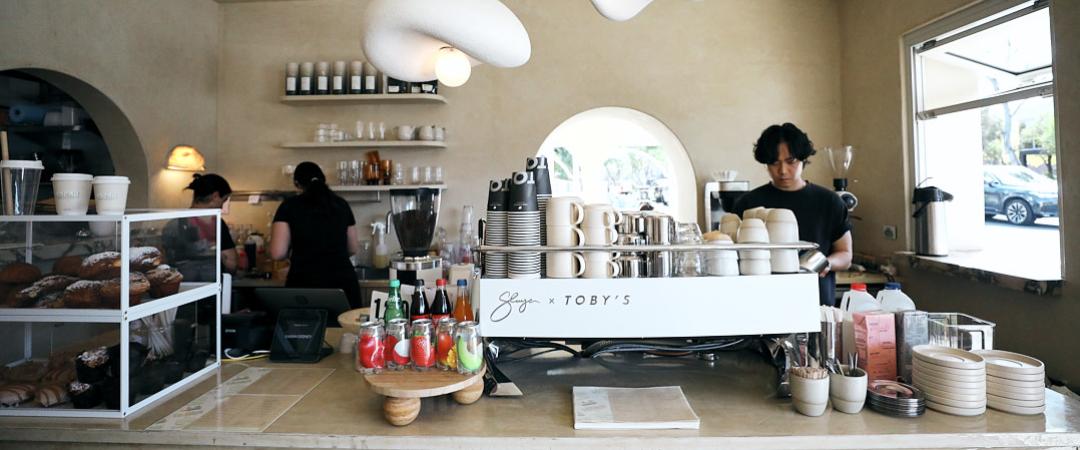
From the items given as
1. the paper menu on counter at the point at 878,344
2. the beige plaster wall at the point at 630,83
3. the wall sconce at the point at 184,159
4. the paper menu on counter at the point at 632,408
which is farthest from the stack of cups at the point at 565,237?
the wall sconce at the point at 184,159

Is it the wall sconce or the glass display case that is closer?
the glass display case

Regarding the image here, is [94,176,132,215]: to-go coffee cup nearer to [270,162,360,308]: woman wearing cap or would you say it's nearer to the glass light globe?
the glass light globe

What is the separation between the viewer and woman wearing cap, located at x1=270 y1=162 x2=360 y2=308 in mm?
2766

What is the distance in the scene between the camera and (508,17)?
1.33 meters

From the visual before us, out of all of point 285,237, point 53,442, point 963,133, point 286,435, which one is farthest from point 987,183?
point 53,442

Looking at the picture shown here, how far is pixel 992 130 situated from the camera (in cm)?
280

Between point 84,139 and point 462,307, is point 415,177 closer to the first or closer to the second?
point 84,139

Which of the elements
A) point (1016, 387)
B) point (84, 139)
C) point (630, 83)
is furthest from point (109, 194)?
point (630, 83)

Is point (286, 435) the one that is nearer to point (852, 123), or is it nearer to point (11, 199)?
point (11, 199)

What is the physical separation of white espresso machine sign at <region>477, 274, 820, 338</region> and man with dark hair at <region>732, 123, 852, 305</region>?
120 centimetres

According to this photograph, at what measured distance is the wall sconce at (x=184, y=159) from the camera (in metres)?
3.58

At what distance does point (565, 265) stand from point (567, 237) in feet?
0.21

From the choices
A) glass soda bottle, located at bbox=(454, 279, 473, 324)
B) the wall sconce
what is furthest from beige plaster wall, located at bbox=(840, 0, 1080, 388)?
the wall sconce

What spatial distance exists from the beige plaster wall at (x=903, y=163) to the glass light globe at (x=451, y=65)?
2.32 metres
